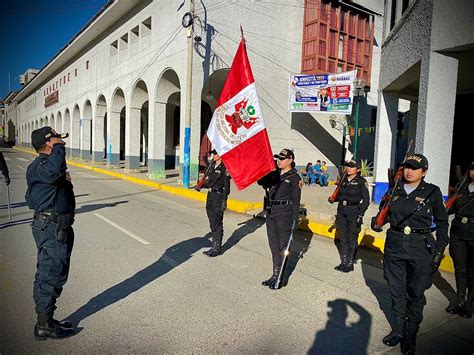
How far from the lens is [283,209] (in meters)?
4.80

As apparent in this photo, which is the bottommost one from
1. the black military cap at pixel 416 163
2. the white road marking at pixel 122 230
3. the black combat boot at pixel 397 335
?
the white road marking at pixel 122 230

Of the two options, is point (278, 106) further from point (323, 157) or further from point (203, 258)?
point (203, 258)

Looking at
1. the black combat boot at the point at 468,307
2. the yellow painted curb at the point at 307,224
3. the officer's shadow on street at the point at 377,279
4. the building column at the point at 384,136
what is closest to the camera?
the black combat boot at the point at 468,307

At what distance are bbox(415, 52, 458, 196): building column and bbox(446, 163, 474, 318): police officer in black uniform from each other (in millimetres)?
3165

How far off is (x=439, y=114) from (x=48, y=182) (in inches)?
286

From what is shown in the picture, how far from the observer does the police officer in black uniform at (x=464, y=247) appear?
4.14m

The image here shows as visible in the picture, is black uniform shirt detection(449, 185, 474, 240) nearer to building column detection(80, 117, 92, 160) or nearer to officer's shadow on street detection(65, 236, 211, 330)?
officer's shadow on street detection(65, 236, 211, 330)

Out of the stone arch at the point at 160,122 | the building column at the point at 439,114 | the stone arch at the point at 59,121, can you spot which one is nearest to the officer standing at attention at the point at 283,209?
the building column at the point at 439,114

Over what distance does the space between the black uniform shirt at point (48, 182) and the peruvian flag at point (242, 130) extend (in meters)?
2.28

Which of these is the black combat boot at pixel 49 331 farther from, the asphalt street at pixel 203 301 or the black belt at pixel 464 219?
the black belt at pixel 464 219

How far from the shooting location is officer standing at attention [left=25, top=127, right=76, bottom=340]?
323cm

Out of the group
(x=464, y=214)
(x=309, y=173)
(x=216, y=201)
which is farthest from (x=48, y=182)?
(x=309, y=173)

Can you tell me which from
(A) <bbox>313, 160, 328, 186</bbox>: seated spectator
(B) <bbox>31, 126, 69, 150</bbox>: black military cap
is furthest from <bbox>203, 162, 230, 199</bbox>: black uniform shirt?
(A) <bbox>313, 160, 328, 186</bbox>: seated spectator

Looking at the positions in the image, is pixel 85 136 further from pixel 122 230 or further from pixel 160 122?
pixel 122 230
